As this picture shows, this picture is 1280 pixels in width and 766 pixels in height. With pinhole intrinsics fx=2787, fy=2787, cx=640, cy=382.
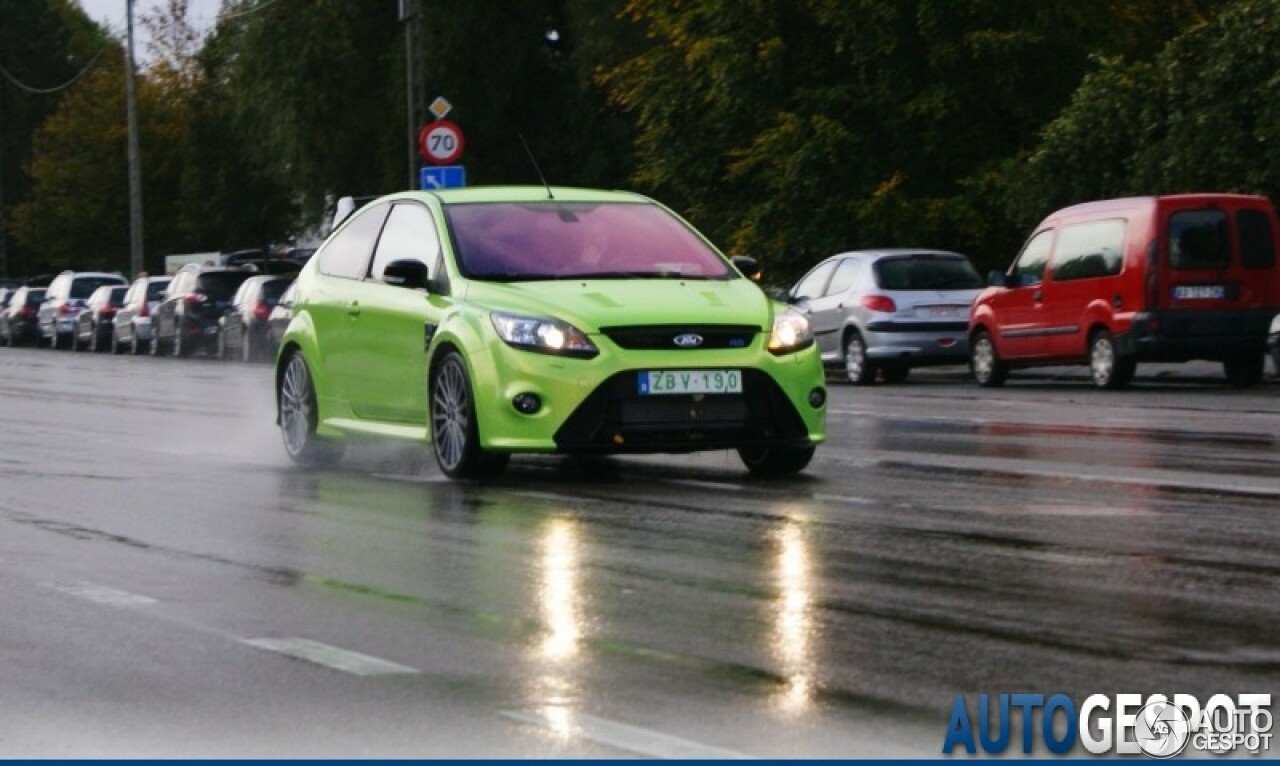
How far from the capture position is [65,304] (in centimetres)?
6438

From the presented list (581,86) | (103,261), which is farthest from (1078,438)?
(103,261)

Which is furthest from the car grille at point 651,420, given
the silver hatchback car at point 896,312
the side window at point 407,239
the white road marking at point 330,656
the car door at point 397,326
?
the silver hatchback car at point 896,312

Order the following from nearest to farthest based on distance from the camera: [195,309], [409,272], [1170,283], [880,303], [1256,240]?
[409,272], [1170,283], [1256,240], [880,303], [195,309]

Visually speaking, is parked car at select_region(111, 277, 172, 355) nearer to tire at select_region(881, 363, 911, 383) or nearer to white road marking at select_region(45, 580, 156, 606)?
tire at select_region(881, 363, 911, 383)

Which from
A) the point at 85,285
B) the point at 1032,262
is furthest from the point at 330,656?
the point at 85,285

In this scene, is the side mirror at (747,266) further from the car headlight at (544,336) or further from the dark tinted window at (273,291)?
the dark tinted window at (273,291)

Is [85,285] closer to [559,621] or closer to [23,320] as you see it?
[23,320]

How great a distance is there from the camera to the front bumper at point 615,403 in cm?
1412

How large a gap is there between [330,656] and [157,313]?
46.4 metres

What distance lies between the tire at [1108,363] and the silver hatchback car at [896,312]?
3.83 m

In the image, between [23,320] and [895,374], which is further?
[23,320]

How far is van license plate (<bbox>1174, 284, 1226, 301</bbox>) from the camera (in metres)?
27.6

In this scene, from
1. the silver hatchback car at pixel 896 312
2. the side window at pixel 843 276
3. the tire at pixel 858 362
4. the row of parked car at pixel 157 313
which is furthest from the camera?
the row of parked car at pixel 157 313

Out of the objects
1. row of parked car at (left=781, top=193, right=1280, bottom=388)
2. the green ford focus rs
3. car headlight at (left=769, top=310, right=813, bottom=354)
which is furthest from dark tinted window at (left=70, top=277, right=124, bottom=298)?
car headlight at (left=769, top=310, right=813, bottom=354)
